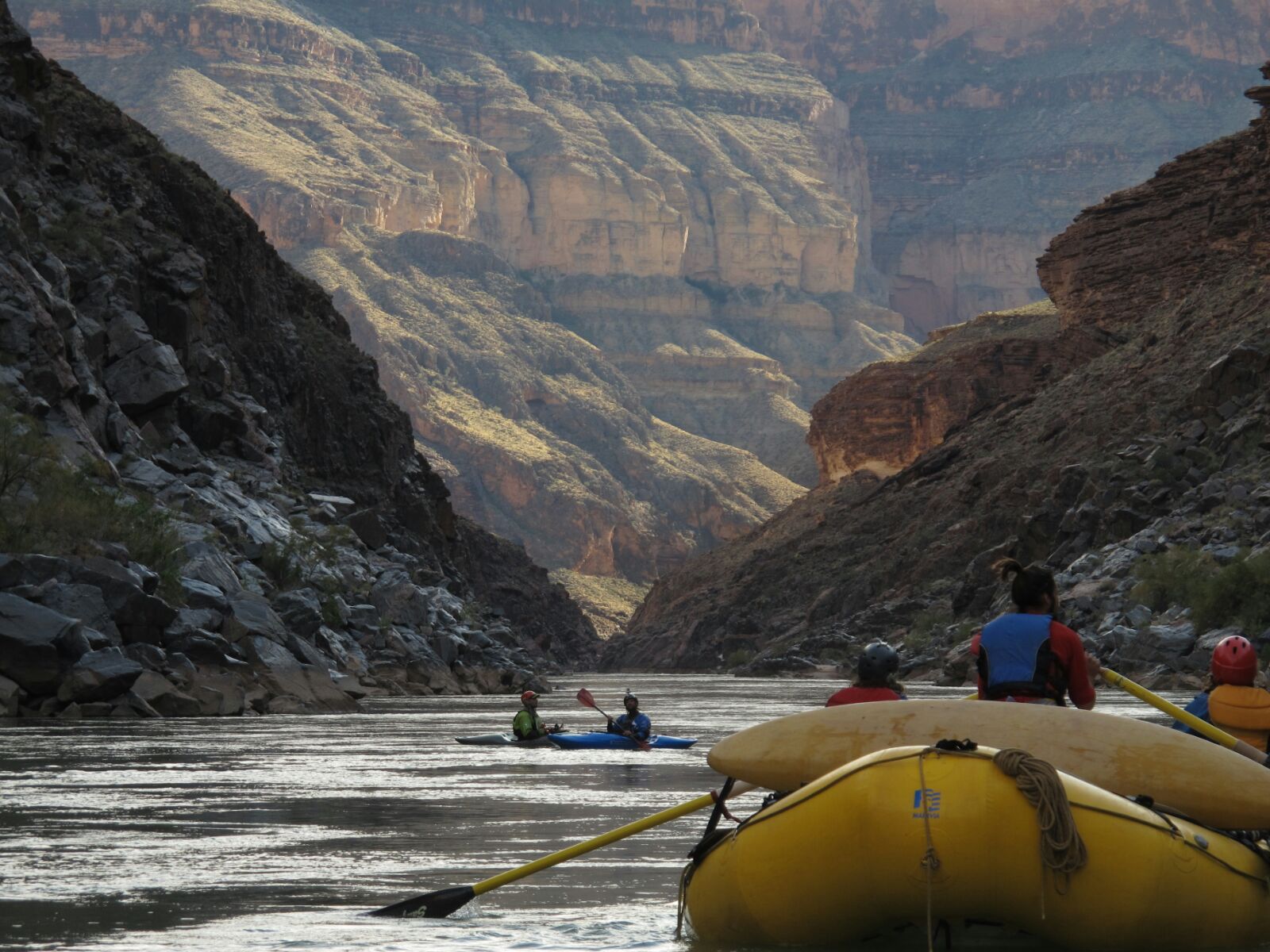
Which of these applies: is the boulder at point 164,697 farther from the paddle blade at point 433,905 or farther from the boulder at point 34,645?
the paddle blade at point 433,905

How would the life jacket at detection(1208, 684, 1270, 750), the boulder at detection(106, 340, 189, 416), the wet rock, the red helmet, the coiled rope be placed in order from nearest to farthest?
the coiled rope < the red helmet < the life jacket at detection(1208, 684, 1270, 750) < the wet rock < the boulder at detection(106, 340, 189, 416)

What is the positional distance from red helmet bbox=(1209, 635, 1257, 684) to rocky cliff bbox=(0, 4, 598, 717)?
21.8 metres

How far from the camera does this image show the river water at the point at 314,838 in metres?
11.7

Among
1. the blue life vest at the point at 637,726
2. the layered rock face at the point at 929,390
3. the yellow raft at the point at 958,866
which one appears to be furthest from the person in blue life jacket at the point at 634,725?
the layered rock face at the point at 929,390

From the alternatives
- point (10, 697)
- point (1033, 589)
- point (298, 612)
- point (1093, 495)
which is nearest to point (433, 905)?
point (1033, 589)

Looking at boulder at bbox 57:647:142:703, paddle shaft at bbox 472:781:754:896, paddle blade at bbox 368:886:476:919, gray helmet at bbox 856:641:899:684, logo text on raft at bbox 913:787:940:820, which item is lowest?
boulder at bbox 57:647:142:703

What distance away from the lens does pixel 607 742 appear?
30609 millimetres

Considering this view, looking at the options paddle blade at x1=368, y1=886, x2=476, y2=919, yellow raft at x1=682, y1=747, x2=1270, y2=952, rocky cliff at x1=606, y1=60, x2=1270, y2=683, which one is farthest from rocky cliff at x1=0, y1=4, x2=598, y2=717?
yellow raft at x1=682, y1=747, x2=1270, y2=952

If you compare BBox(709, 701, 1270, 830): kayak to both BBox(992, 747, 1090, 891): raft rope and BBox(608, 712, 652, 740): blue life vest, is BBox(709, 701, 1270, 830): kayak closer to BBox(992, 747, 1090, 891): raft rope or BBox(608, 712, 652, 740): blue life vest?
BBox(992, 747, 1090, 891): raft rope

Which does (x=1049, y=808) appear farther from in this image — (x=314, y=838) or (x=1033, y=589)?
(x=314, y=838)

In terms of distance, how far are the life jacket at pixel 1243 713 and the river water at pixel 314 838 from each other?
11.6ft

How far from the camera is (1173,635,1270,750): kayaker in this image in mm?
12469

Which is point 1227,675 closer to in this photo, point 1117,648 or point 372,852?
point 372,852

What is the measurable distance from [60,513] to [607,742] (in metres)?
12.3
